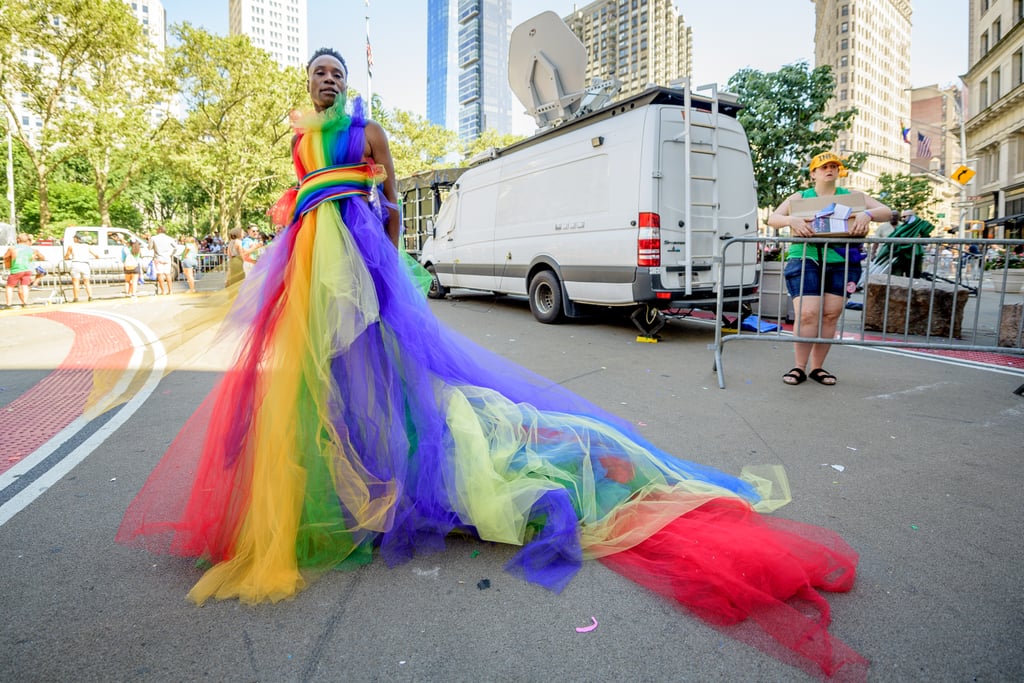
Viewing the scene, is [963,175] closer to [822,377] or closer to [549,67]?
[549,67]

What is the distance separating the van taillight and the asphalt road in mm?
3914

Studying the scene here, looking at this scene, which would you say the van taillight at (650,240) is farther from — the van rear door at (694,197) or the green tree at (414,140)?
the green tree at (414,140)

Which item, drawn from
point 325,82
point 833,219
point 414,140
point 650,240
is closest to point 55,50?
point 414,140

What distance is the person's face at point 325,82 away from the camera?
279 centimetres

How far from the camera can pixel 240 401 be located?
94.4 inches

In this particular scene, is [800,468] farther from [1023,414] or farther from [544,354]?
[544,354]

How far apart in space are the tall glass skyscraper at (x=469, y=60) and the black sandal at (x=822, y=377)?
115 metres

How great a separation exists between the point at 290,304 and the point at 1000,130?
176ft

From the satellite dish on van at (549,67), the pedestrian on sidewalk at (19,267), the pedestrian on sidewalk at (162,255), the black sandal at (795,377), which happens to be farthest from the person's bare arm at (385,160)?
the pedestrian on sidewalk at (162,255)

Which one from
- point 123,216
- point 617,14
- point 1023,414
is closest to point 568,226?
point 1023,414

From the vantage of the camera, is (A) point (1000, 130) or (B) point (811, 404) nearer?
(B) point (811, 404)

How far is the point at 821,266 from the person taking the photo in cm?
525

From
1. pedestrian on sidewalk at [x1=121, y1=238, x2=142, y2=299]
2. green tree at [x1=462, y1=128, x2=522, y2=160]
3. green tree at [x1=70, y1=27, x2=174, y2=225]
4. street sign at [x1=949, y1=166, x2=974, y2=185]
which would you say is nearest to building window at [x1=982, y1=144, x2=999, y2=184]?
street sign at [x1=949, y1=166, x2=974, y2=185]

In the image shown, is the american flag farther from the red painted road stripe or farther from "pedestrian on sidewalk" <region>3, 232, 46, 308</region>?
"pedestrian on sidewalk" <region>3, 232, 46, 308</region>
